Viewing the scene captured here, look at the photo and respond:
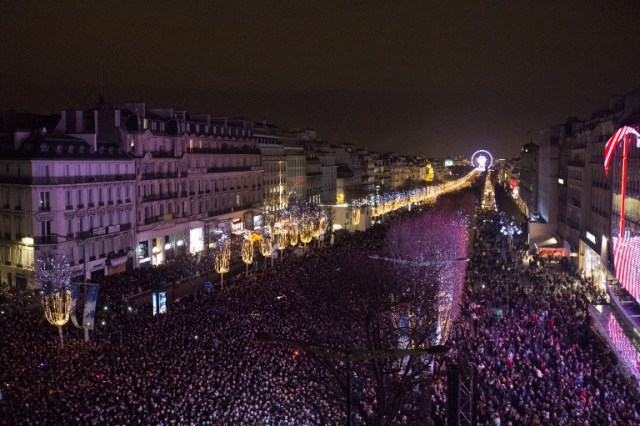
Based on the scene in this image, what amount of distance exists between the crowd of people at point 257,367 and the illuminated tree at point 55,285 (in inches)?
37.9

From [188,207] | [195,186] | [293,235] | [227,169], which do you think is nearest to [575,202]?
[293,235]

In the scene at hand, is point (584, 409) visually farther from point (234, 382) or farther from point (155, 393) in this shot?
point (155, 393)

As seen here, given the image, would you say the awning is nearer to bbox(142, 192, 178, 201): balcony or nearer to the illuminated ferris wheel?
bbox(142, 192, 178, 201): balcony

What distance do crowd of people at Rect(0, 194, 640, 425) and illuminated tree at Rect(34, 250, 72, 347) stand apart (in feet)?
3.16

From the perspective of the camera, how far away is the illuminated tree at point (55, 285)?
2798 cm

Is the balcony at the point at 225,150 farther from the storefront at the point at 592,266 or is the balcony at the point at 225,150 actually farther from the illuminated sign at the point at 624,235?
the illuminated sign at the point at 624,235

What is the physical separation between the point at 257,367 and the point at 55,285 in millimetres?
15621

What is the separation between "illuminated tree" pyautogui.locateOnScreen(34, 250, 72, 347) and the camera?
27984 mm

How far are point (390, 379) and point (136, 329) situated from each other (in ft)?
37.3

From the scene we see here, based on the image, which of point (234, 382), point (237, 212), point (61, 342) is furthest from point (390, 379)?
point (237, 212)

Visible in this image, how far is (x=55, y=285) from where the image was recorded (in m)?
33.4

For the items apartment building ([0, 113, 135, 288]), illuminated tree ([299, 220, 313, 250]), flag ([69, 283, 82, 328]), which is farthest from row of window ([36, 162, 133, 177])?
illuminated tree ([299, 220, 313, 250])

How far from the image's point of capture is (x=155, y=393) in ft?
65.6

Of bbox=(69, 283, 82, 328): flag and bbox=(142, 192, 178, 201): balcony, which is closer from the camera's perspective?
bbox=(69, 283, 82, 328): flag
